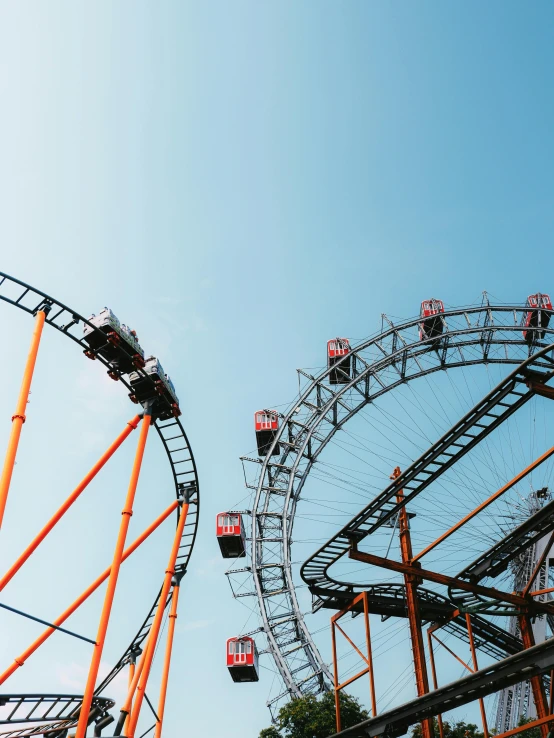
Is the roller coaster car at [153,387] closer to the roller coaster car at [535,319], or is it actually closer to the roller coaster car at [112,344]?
the roller coaster car at [112,344]

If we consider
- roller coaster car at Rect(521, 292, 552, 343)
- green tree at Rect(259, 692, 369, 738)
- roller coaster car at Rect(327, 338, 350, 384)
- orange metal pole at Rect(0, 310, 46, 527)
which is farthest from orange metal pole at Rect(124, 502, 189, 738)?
roller coaster car at Rect(521, 292, 552, 343)

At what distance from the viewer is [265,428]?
42062 millimetres

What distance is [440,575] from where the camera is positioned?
17.6 m

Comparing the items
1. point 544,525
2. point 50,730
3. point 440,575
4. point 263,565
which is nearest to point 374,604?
point 440,575

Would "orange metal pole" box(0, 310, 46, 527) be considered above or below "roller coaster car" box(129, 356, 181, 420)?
below

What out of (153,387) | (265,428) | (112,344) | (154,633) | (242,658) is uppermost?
(265,428)

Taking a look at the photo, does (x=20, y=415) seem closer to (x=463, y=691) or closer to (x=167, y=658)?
(x=167, y=658)

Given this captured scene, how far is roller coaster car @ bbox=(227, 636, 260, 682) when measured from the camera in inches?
1455

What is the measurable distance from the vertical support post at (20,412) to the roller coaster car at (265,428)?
2408 centimetres

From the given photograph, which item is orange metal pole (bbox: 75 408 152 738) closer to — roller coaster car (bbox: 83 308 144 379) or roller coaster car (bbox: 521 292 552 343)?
roller coaster car (bbox: 83 308 144 379)

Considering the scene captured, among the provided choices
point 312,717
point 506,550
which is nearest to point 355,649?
point 506,550

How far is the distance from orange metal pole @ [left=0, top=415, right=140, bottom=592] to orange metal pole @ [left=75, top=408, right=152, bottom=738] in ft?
2.21

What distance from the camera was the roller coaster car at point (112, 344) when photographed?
20.5m

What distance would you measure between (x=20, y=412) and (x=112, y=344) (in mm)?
5109
